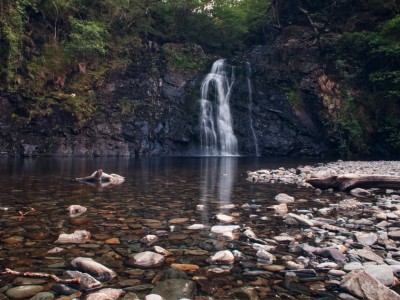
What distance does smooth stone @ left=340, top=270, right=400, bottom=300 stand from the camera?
226 cm

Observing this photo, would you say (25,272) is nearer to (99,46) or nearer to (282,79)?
(99,46)

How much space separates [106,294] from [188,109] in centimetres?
2422

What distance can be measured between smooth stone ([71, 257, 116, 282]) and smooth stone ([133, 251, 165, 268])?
310 mm

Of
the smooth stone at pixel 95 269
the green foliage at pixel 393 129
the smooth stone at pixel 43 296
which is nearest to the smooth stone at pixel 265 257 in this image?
the smooth stone at pixel 95 269

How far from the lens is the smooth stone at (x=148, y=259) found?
9.77ft

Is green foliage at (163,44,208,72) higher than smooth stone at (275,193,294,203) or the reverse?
higher

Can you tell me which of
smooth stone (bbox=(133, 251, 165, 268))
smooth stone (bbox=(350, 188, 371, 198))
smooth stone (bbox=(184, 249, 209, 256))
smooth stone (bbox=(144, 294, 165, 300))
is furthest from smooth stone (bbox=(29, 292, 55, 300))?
smooth stone (bbox=(350, 188, 371, 198))

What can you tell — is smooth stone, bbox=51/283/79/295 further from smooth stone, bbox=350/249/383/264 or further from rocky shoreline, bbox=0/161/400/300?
smooth stone, bbox=350/249/383/264

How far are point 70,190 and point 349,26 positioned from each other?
1052 inches

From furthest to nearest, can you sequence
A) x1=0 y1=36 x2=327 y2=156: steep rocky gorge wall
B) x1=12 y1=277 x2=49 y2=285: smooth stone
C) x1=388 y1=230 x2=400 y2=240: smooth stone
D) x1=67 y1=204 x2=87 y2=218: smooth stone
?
x1=0 y1=36 x2=327 y2=156: steep rocky gorge wall, x1=67 y1=204 x2=87 y2=218: smooth stone, x1=388 y1=230 x2=400 y2=240: smooth stone, x1=12 y1=277 x2=49 y2=285: smooth stone

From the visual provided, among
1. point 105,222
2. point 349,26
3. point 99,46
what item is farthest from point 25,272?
point 349,26

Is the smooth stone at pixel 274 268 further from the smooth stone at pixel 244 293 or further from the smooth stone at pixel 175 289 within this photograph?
the smooth stone at pixel 175 289

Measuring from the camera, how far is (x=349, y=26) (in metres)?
26.7

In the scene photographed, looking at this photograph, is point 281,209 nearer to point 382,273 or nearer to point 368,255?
point 368,255
